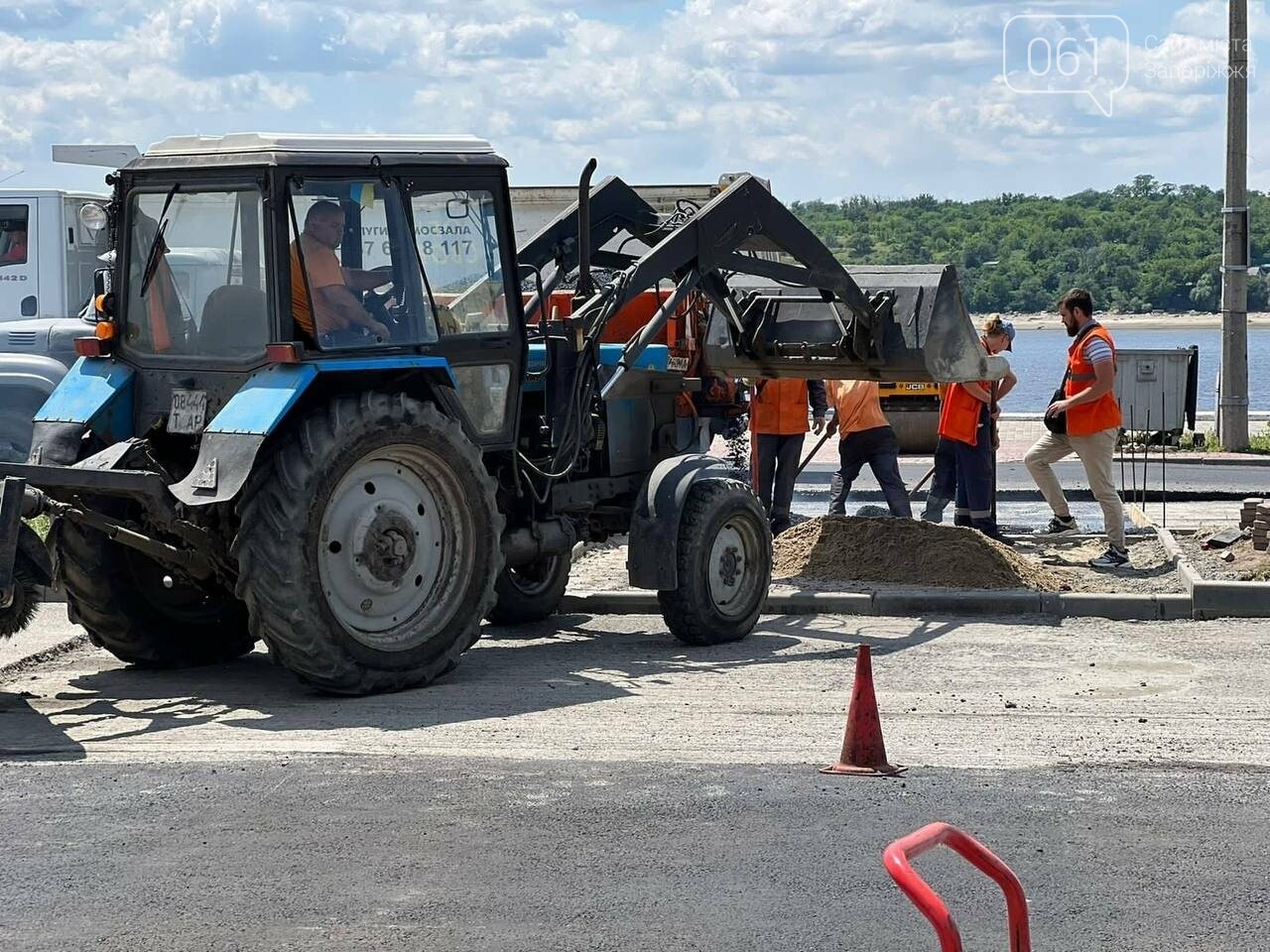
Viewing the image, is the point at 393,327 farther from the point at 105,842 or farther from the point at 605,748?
the point at 105,842

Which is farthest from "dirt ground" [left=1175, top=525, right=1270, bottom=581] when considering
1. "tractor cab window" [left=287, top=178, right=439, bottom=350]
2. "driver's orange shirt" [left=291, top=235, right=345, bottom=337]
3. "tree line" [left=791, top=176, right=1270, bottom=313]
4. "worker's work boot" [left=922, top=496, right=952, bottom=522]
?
"tree line" [left=791, top=176, right=1270, bottom=313]

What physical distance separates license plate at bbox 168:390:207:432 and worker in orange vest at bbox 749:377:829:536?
19.6 feet

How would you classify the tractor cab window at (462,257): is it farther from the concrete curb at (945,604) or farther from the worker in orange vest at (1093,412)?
the worker in orange vest at (1093,412)

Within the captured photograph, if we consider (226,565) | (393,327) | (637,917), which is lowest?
(637,917)

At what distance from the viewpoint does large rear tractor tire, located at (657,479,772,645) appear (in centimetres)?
1083

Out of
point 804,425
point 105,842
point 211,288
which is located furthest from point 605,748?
point 804,425

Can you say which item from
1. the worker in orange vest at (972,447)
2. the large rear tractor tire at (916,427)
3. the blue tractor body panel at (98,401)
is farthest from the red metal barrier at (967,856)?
the large rear tractor tire at (916,427)

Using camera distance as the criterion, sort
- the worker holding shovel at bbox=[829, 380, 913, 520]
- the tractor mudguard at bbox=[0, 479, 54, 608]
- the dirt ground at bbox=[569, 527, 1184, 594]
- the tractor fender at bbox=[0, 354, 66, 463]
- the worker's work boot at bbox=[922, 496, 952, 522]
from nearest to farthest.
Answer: the tractor mudguard at bbox=[0, 479, 54, 608]
the dirt ground at bbox=[569, 527, 1184, 594]
the worker holding shovel at bbox=[829, 380, 913, 520]
the worker's work boot at bbox=[922, 496, 952, 522]
the tractor fender at bbox=[0, 354, 66, 463]

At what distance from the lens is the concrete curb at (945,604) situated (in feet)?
39.1

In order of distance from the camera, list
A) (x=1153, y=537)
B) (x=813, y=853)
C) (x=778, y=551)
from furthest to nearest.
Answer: (x=1153, y=537) < (x=778, y=551) < (x=813, y=853)

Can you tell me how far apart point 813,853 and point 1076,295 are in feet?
27.6

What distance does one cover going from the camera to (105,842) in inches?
263

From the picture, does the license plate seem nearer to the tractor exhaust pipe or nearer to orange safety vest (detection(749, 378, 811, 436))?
the tractor exhaust pipe

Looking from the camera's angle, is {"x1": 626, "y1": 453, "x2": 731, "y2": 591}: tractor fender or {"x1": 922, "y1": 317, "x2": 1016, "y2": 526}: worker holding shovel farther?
{"x1": 922, "y1": 317, "x2": 1016, "y2": 526}: worker holding shovel
